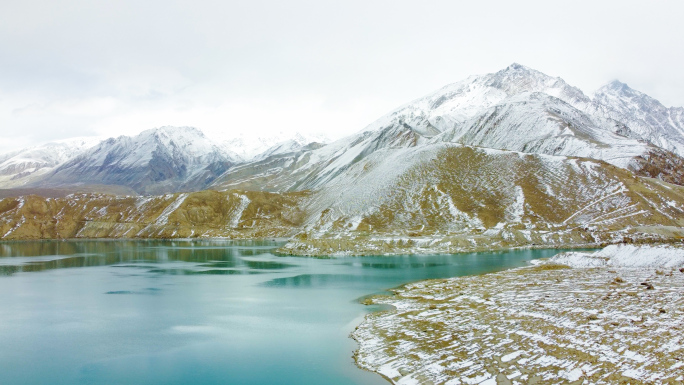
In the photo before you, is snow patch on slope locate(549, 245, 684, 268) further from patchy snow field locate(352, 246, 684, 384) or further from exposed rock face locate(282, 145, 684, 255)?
exposed rock face locate(282, 145, 684, 255)

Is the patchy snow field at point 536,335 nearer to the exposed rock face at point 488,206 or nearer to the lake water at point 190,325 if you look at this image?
the lake water at point 190,325

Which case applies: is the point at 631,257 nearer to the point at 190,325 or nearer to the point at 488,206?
the point at 190,325

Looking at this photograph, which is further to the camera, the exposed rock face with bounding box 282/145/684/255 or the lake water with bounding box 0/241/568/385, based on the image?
the exposed rock face with bounding box 282/145/684/255

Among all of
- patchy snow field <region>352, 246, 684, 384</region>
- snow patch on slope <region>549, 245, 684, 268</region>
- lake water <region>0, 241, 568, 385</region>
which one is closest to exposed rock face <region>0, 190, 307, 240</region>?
lake water <region>0, 241, 568, 385</region>

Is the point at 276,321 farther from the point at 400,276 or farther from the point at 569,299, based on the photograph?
the point at 400,276

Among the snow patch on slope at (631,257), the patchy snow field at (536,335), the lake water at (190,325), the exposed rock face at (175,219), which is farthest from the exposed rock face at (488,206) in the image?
the patchy snow field at (536,335)
